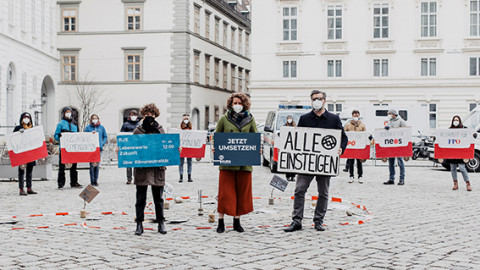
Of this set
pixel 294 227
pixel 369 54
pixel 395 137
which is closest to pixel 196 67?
pixel 369 54

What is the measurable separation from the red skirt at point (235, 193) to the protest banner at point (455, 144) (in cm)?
869

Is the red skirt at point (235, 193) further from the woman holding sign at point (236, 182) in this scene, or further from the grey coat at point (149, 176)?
the grey coat at point (149, 176)

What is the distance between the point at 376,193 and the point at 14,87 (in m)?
32.7

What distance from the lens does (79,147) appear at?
17.0m

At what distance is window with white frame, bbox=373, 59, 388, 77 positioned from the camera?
47.3 meters

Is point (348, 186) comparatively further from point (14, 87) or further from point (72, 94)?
point (72, 94)

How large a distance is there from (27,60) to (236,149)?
3849cm

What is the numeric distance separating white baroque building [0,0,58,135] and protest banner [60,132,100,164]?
24.2 m

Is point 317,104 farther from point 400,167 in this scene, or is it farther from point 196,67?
point 196,67

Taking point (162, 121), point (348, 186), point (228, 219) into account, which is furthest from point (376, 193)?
point (162, 121)

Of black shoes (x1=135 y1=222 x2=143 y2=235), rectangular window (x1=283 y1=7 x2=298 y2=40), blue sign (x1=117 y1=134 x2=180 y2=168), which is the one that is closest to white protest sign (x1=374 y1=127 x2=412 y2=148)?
blue sign (x1=117 y1=134 x2=180 y2=168)

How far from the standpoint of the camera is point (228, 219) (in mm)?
10797

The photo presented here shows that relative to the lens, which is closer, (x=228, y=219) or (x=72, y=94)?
(x=228, y=219)

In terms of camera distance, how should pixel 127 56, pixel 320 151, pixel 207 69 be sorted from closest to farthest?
pixel 320 151
pixel 127 56
pixel 207 69
